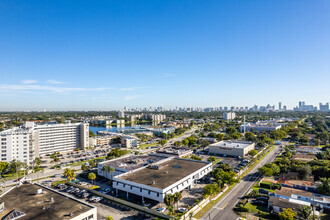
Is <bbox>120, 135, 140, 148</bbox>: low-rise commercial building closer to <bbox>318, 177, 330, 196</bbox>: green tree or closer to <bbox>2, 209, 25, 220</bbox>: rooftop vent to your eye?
<bbox>2, 209, 25, 220</bbox>: rooftop vent

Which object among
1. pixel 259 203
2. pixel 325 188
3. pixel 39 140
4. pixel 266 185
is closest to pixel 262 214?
pixel 259 203

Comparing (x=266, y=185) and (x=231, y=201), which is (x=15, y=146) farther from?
(x=266, y=185)

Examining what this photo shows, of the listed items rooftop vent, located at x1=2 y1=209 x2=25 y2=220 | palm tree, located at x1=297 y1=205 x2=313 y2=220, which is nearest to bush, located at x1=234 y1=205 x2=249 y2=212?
palm tree, located at x1=297 y1=205 x2=313 y2=220

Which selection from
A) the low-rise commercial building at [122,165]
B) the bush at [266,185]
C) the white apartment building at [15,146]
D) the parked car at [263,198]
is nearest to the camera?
the parked car at [263,198]

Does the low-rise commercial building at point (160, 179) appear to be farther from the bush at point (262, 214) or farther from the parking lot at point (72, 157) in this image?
the parking lot at point (72, 157)

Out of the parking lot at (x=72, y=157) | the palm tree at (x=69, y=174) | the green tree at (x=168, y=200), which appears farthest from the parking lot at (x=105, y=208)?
the parking lot at (x=72, y=157)

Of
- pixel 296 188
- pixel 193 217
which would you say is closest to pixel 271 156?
pixel 296 188

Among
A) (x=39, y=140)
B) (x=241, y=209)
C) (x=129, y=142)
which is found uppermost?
(x=39, y=140)
